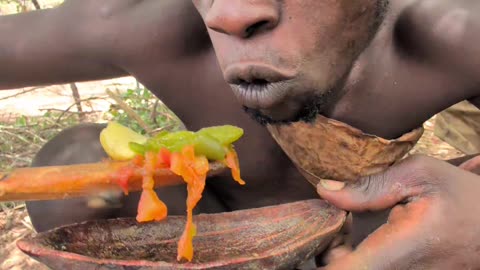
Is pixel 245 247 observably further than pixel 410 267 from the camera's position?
Yes

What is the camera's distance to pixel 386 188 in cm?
126

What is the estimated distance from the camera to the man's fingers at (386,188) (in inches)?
49.2

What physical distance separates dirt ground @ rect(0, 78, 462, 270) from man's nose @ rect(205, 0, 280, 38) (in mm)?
1043

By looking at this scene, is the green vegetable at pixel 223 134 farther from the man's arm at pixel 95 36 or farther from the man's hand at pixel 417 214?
the man's arm at pixel 95 36

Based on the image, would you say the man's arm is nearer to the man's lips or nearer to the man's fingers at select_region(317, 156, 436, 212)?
the man's lips

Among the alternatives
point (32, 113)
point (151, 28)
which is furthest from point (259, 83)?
point (32, 113)

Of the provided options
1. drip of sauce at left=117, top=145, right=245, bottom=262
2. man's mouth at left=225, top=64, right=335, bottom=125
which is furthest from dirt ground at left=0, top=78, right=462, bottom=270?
man's mouth at left=225, top=64, right=335, bottom=125

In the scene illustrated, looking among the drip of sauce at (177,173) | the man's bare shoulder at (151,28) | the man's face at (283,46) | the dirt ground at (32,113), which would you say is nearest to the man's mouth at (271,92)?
the man's face at (283,46)

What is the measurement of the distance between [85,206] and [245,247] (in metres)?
0.45

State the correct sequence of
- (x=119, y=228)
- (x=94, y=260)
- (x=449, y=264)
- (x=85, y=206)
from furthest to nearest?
(x=85, y=206) < (x=119, y=228) < (x=449, y=264) < (x=94, y=260)

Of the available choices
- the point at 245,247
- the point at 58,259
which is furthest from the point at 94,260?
the point at 245,247

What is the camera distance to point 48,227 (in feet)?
5.68

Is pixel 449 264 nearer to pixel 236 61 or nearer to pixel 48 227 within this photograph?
pixel 236 61

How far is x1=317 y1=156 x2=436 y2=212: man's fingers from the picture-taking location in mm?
1250
